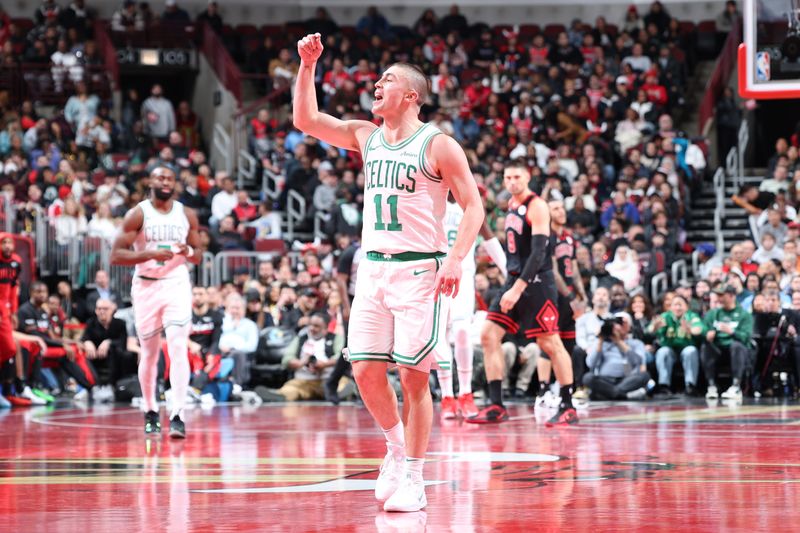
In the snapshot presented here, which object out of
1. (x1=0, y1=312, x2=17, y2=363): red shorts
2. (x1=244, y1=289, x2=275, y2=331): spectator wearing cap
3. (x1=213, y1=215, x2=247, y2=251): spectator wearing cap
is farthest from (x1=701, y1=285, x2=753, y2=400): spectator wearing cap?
(x1=0, y1=312, x2=17, y2=363): red shorts

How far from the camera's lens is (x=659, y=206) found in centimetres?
2077

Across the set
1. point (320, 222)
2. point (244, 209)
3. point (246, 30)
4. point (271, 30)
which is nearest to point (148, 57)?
point (246, 30)

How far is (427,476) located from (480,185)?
1354cm

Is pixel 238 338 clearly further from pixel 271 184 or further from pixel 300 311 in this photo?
pixel 271 184

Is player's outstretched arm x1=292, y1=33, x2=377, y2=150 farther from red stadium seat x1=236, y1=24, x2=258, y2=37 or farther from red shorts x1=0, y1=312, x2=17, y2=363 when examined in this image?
red stadium seat x1=236, y1=24, x2=258, y2=37

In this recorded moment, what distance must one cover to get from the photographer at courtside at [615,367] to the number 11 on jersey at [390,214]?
31.9 feet

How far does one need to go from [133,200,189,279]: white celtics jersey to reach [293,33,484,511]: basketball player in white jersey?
4341 mm

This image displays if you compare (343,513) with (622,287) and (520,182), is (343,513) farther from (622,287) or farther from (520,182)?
(622,287)

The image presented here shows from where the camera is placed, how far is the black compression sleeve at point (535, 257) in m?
11.4

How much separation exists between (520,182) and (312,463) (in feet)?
12.8

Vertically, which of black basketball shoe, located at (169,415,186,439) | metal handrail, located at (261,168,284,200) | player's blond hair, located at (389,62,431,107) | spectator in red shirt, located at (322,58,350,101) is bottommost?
black basketball shoe, located at (169,415,186,439)

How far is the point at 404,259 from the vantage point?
6.79 m

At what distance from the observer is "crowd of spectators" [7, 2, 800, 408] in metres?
16.9

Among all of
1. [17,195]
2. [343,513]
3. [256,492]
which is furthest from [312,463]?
[17,195]
